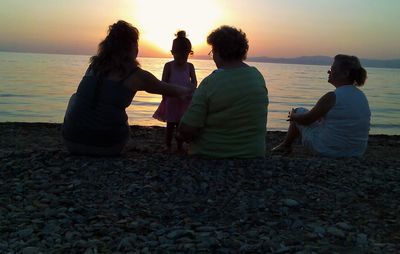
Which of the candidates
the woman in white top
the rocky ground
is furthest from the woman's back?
the rocky ground

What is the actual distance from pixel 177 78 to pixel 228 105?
2.38 metres

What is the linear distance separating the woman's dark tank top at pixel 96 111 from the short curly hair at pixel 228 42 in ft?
3.33

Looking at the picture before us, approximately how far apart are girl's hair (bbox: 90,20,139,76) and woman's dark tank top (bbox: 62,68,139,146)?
12 centimetres

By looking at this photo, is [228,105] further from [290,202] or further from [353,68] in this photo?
[353,68]

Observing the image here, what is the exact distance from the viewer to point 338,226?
4.01 meters

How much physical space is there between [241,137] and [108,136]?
1594 mm

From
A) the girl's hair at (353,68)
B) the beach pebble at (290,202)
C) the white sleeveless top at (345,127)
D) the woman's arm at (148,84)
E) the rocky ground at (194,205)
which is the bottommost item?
the rocky ground at (194,205)

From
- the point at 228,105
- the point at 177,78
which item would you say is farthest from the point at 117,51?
the point at 177,78

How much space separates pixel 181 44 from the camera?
7.47 meters

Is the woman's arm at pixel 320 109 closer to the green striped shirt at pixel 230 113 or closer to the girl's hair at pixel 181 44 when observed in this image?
the green striped shirt at pixel 230 113

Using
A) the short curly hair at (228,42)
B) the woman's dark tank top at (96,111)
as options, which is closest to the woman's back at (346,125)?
the short curly hair at (228,42)

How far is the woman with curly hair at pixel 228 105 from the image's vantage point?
5477mm

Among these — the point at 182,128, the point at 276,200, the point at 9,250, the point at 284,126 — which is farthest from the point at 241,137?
the point at 284,126

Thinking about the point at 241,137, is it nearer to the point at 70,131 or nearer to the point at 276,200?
the point at 276,200
